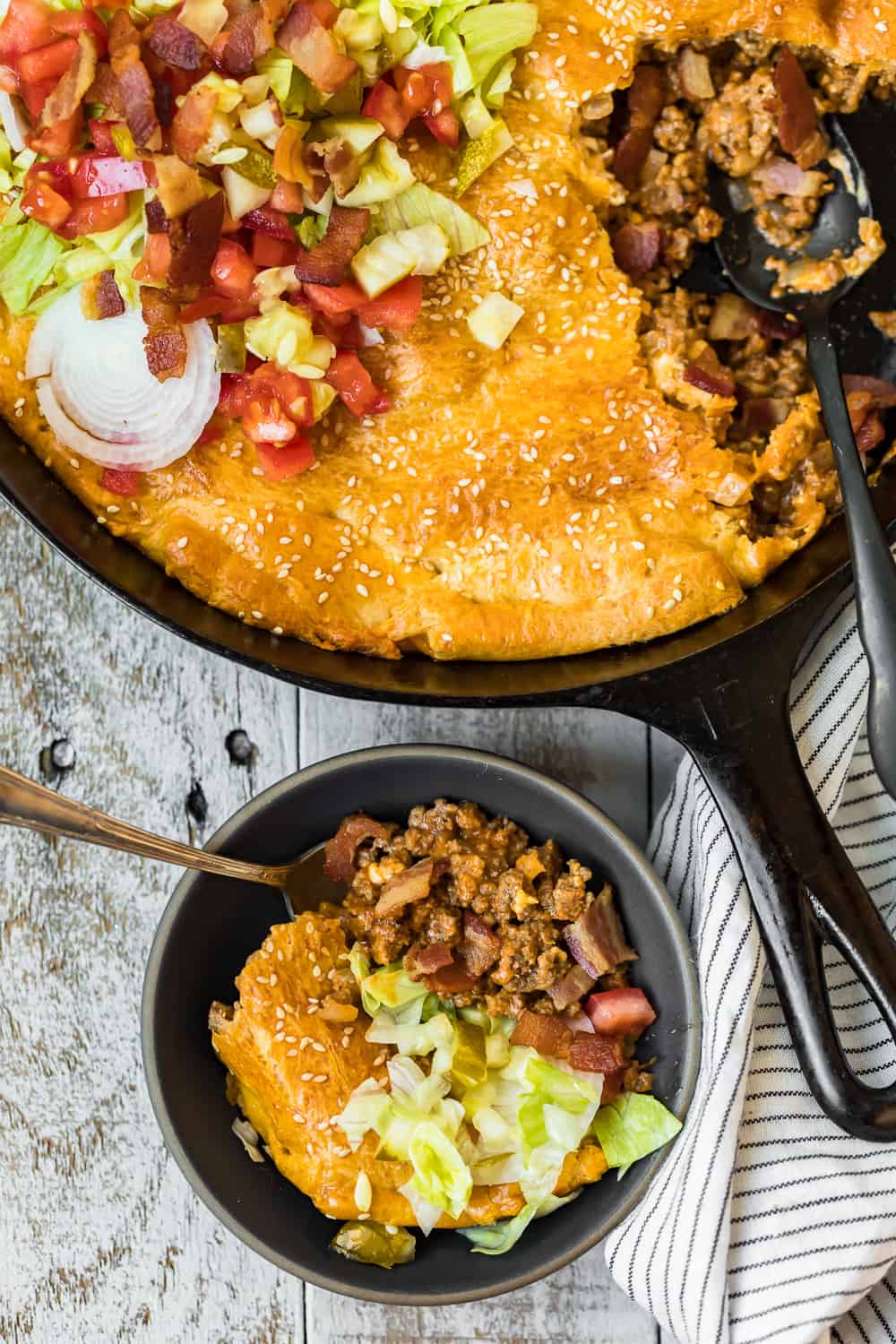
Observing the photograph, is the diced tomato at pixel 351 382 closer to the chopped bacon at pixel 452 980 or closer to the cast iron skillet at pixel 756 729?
the cast iron skillet at pixel 756 729

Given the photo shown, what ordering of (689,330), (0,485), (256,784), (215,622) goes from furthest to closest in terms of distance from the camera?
(256,784) < (689,330) < (215,622) < (0,485)

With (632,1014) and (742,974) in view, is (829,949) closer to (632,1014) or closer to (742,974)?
(742,974)

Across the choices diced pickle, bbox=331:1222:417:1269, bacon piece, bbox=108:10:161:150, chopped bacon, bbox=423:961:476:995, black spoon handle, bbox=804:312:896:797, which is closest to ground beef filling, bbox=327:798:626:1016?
chopped bacon, bbox=423:961:476:995

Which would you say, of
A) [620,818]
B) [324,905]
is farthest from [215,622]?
[620,818]

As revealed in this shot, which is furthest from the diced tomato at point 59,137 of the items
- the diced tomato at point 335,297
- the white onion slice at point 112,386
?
the diced tomato at point 335,297

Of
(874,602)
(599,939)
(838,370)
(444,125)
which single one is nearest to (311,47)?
(444,125)

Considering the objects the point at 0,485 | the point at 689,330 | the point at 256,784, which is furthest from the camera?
the point at 256,784

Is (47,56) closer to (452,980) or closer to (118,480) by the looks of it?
(118,480)
